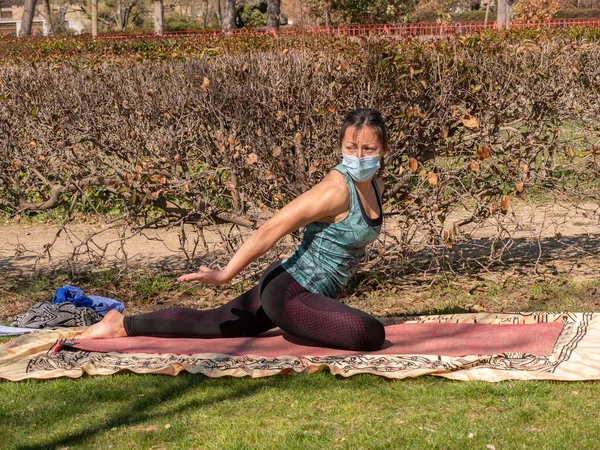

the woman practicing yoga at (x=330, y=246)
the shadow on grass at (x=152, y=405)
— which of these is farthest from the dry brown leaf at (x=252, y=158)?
the shadow on grass at (x=152, y=405)

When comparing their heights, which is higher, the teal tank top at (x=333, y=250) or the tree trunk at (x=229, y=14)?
the tree trunk at (x=229, y=14)

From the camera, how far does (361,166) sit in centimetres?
441

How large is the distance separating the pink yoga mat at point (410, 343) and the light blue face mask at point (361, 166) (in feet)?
2.83

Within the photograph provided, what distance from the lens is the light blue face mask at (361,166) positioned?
4.41m

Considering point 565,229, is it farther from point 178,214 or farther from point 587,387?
point 587,387

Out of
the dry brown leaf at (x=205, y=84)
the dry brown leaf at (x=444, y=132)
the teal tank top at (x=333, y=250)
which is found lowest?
the teal tank top at (x=333, y=250)

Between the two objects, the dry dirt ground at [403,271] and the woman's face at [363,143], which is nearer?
the woman's face at [363,143]

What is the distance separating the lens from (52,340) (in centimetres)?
488

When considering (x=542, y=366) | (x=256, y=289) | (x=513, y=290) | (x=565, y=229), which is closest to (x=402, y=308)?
(x=513, y=290)

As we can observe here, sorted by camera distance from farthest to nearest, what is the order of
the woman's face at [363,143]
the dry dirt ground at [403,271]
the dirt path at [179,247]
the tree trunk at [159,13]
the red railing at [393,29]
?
the tree trunk at [159,13], the dirt path at [179,247], the red railing at [393,29], the dry dirt ground at [403,271], the woman's face at [363,143]

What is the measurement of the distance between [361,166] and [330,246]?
426 mm

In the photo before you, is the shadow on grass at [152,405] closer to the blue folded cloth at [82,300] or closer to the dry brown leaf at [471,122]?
the blue folded cloth at [82,300]

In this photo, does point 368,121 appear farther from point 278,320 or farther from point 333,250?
point 278,320

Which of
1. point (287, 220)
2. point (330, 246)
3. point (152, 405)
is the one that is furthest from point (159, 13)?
point (152, 405)
